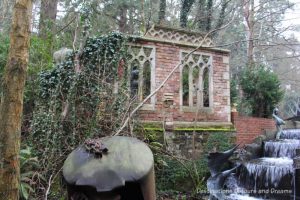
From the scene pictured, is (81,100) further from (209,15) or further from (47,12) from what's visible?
(209,15)

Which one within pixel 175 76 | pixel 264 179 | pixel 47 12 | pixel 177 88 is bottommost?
pixel 264 179

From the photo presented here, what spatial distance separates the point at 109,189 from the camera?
2107 millimetres

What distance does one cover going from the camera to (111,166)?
2.23 m

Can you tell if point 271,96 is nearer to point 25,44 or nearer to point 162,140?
point 162,140

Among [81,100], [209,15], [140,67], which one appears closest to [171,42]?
[140,67]

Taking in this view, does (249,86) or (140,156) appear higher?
(249,86)

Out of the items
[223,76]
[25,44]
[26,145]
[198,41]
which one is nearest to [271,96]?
[223,76]

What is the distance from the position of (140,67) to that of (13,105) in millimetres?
3885

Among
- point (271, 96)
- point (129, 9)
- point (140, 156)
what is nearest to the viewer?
point (140, 156)

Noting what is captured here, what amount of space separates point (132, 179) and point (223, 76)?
5976 millimetres

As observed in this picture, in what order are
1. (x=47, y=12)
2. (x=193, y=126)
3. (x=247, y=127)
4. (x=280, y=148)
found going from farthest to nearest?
(x=47, y=12)
(x=247, y=127)
(x=280, y=148)
(x=193, y=126)

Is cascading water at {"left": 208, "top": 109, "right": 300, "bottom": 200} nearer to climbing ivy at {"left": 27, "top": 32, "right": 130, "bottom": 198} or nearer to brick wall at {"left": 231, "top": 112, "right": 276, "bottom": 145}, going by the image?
brick wall at {"left": 231, "top": 112, "right": 276, "bottom": 145}

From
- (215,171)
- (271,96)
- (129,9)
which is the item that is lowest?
(215,171)

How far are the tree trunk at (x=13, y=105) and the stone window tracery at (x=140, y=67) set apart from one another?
3.43 m
